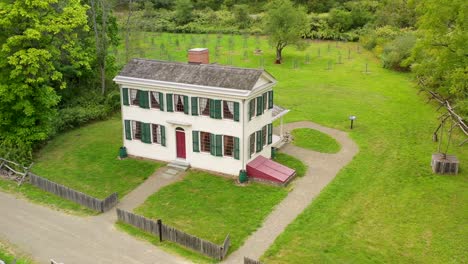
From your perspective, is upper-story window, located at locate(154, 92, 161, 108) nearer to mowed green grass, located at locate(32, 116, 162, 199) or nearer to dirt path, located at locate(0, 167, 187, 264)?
mowed green grass, located at locate(32, 116, 162, 199)

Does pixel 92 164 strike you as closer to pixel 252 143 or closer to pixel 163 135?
pixel 163 135

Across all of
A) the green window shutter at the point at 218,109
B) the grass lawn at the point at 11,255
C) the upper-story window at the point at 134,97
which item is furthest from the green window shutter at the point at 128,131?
the grass lawn at the point at 11,255

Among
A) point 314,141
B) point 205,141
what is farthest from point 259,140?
point 314,141

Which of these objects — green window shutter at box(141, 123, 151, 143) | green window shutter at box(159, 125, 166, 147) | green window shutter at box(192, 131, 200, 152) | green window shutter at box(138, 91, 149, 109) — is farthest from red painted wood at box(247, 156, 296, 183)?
green window shutter at box(138, 91, 149, 109)

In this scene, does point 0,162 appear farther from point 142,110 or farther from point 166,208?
point 166,208

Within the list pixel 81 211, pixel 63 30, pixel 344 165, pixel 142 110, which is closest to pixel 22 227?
pixel 81 211

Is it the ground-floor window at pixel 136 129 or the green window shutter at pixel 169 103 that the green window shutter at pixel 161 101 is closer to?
the green window shutter at pixel 169 103

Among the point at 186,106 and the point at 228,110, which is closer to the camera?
the point at 228,110

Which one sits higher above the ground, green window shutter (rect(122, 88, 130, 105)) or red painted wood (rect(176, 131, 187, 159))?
green window shutter (rect(122, 88, 130, 105))
